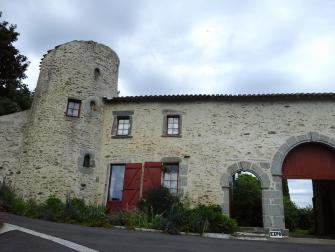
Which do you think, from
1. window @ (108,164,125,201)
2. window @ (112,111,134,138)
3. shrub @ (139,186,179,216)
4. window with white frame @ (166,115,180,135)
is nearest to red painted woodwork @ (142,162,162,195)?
shrub @ (139,186,179,216)

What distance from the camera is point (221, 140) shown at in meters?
13.6

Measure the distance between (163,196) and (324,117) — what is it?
6732mm

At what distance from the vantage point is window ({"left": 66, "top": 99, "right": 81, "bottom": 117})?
14508mm

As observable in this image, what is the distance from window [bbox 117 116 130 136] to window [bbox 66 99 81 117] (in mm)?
1743

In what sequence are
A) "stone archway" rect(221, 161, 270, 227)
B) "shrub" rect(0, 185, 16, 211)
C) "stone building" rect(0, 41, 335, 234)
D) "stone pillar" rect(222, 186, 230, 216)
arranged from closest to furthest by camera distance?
"shrub" rect(0, 185, 16, 211) < "stone pillar" rect(222, 186, 230, 216) < "stone archway" rect(221, 161, 270, 227) < "stone building" rect(0, 41, 335, 234)

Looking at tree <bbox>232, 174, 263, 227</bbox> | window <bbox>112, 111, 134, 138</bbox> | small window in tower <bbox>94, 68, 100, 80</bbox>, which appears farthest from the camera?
tree <bbox>232, 174, 263, 227</bbox>

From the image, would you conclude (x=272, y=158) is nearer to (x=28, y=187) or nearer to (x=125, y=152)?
(x=125, y=152)

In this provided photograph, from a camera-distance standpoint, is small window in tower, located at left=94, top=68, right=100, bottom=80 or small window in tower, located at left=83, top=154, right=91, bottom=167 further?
small window in tower, located at left=94, top=68, right=100, bottom=80

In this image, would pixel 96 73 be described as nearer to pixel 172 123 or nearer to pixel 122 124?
pixel 122 124

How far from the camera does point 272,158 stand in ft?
42.8

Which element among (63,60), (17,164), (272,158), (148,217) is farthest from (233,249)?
(63,60)

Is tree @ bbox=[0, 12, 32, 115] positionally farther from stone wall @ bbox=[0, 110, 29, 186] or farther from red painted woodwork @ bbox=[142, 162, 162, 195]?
red painted woodwork @ bbox=[142, 162, 162, 195]

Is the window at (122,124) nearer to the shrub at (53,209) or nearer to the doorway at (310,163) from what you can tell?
the shrub at (53,209)

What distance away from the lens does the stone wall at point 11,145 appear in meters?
13.7
